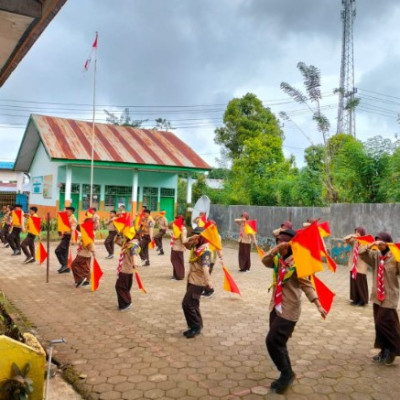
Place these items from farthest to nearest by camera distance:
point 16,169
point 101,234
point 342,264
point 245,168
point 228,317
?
point 16,169, point 245,168, point 101,234, point 342,264, point 228,317

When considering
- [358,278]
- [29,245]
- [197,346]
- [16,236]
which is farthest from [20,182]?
[197,346]

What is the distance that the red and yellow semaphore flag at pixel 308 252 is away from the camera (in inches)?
168

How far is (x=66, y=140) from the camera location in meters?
21.1

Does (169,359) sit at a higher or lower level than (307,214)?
lower

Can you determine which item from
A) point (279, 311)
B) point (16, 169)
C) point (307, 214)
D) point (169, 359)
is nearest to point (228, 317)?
point (169, 359)

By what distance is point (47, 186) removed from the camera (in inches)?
884

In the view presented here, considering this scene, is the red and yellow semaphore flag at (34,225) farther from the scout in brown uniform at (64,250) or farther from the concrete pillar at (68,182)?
the concrete pillar at (68,182)

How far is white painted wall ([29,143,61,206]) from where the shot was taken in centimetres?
2133

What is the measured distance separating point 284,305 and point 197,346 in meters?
1.83

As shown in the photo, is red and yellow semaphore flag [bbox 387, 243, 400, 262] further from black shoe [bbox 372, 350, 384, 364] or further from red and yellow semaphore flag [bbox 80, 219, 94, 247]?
red and yellow semaphore flag [bbox 80, 219, 94, 247]

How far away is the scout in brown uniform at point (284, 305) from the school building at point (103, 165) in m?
16.4

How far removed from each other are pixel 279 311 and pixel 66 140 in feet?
61.2

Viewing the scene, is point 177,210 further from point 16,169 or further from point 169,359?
point 169,359

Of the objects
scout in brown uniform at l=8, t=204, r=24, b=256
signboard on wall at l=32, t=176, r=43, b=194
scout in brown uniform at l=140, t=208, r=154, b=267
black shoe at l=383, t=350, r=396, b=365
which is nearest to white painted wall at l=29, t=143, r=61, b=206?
signboard on wall at l=32, t=176, r=43, b=194
